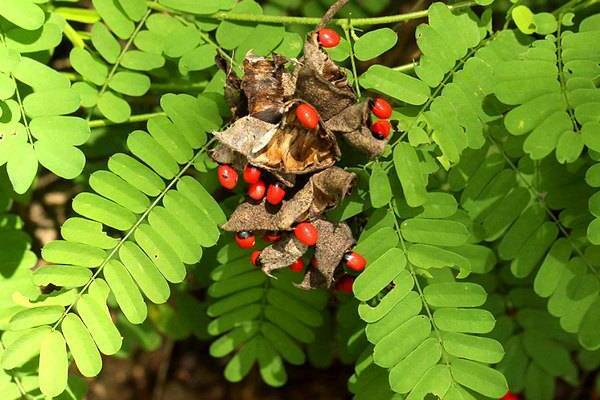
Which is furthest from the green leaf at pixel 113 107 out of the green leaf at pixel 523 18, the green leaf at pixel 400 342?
the green leaf at pixel 523 18

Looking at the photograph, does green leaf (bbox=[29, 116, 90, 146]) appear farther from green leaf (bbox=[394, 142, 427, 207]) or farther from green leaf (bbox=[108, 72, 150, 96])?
green leaf (bbox=[394, 142, 427, 207])

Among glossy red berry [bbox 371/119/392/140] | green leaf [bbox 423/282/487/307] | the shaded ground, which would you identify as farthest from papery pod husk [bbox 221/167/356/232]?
the shaded ground

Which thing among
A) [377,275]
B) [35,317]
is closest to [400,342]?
[377,275]

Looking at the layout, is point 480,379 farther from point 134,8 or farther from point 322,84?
point 134,8

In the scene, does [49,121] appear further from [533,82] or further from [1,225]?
[533,82]

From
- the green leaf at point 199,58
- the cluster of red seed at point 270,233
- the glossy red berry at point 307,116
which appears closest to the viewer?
the glossy red berry at point 307,116

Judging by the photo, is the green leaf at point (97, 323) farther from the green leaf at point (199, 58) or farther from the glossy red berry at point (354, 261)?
the green leaf at point (199, 58)

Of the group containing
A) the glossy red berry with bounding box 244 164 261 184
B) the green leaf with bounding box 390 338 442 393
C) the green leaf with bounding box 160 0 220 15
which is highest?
the green leaf with bounding box 160 0 220 15
